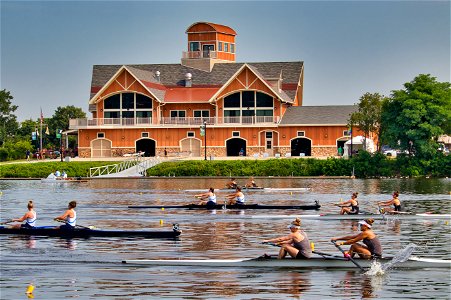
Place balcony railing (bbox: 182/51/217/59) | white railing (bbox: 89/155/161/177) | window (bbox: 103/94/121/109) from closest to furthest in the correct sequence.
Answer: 1. white railing (bbox: 89/155/161/177)
2. window (bbox: 103/94/121/109)
3. balcony railing (bbox: 182/51/217/59)

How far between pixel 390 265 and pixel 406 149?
214ft

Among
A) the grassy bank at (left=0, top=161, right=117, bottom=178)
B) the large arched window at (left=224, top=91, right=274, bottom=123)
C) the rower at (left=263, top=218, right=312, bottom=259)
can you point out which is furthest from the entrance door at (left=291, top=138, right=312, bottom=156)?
the rower at (left=263, top=218, right=312, bottom=259)

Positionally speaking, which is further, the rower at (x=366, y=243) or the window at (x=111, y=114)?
the window at (x=111, y=114)

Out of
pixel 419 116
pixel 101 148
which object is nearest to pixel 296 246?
pixel 419 116

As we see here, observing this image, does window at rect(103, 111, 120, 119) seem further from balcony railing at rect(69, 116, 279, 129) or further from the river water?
the river water

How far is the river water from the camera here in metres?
28.1

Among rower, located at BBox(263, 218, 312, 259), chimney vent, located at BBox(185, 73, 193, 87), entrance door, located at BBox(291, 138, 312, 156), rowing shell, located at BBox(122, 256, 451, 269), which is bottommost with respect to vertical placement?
rowing shell, located at BBox(122, 256, 451, 269)

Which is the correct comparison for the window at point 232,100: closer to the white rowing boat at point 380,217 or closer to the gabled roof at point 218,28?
the gabled roof at point 218,28

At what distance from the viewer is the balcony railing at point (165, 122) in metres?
109

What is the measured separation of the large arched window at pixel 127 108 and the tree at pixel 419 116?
30.0 meters

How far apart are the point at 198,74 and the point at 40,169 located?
101 ft

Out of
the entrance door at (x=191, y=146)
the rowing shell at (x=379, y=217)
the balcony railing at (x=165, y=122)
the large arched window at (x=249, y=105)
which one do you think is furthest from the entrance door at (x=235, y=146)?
the rowing shell at (x=379, y=217)

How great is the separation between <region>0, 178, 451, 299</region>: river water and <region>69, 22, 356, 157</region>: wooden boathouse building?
43523 millimetres

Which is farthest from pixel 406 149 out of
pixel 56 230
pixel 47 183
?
pixel 56 230
